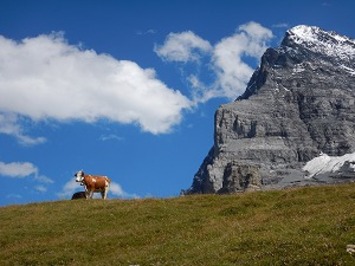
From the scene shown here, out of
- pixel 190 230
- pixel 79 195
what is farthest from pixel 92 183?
pixel 190 230

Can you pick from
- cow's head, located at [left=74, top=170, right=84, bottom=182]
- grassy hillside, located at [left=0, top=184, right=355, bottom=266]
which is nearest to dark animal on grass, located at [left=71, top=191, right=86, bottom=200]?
cow's head, located at [left=74, top=170, right=84, bottom=182]

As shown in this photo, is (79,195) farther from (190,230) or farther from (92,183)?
(190,230)

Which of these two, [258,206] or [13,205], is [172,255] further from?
[13,205]

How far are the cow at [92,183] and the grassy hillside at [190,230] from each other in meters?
4.41

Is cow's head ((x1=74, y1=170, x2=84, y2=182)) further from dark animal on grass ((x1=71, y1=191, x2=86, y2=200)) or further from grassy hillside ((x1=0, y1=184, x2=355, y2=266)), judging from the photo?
grassy hillside ((x1=0, y1=184, x2=355, y2=266))

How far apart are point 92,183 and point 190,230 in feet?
60.2

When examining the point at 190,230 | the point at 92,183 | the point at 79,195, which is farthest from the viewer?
the point at 79,195

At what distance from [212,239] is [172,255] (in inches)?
121

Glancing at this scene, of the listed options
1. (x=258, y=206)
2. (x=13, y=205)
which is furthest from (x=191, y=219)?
(x=13, y=205)

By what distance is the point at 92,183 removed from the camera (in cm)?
4694

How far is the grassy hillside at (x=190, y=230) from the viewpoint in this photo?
22.3 metres

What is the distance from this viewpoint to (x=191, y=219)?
33.2 m

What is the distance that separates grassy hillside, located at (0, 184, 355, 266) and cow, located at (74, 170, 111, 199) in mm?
4410

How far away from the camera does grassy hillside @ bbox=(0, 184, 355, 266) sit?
22.3 m
